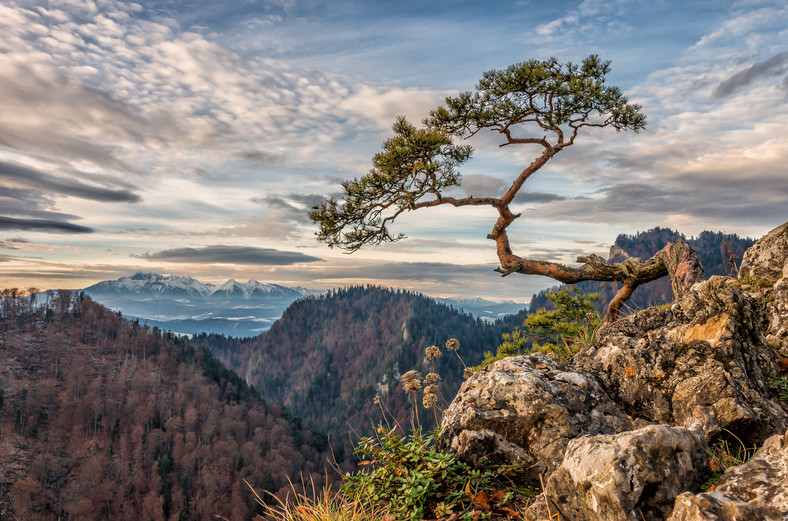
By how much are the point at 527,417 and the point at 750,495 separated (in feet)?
7.48

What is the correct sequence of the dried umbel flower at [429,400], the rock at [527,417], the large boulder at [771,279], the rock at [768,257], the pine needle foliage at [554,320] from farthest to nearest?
1. the pine needle foliage at [554,320]
2. the rock at [768,257]
3. the large boulder at [771,279]
4. the dried umbel flower at [429,400]
5. the rock at [527,417]

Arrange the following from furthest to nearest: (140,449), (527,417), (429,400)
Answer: (140,449)
(429,400)
(527,417)

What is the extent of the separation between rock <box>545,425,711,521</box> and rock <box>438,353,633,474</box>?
3.62ft

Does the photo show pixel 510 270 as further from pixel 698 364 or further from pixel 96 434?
pixel 96 434

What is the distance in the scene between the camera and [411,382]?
20.3 feet

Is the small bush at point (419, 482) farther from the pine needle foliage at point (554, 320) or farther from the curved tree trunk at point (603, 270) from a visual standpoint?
the pine needle foliage at point (554, 320)

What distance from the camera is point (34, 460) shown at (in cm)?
15575

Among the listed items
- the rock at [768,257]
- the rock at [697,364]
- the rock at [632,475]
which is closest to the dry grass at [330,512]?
the rock at [632,475]

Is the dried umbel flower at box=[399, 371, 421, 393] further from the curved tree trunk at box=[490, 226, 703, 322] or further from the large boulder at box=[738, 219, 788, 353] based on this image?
the curved tree trunk at box=[490, 226, 703, 322]

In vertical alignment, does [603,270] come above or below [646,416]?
above

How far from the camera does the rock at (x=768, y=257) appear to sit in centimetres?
887

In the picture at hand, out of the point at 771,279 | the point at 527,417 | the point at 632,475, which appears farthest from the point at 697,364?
the point at 771,279

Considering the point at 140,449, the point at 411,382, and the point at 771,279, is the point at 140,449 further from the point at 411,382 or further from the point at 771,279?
the point at 771,279

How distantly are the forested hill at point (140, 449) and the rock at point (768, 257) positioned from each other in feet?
447
